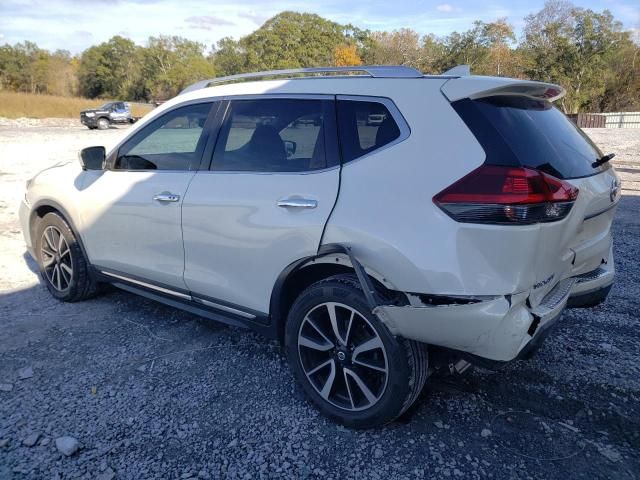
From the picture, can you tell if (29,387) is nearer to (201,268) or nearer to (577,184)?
(201,268)

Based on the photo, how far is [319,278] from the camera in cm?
287

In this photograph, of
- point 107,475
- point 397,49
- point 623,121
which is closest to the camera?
point 107,475

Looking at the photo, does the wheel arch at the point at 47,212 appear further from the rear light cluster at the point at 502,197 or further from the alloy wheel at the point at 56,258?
the rear light cluster at the point at 502,197

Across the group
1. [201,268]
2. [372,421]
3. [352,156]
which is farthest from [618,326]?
[201,268]

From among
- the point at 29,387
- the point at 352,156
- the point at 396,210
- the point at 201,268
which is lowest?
the point at 29,387

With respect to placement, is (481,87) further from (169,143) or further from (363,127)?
(169,143)

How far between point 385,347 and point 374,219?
0.64m

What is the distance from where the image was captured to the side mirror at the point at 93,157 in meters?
3.93

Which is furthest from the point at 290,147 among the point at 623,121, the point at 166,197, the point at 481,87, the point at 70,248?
the point at 623,121

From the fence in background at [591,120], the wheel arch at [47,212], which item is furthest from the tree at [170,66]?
the wheel arch at [47,212]

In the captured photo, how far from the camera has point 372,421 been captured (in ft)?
8.70

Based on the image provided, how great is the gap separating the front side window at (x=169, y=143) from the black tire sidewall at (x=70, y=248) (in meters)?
0.85

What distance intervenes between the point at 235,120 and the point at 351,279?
4.48ft

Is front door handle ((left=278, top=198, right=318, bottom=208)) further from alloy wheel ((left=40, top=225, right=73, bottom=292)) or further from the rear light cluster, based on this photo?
alloy wheel ((left=40, top=225, right=73, bottom=292))
